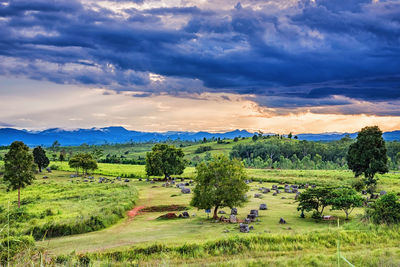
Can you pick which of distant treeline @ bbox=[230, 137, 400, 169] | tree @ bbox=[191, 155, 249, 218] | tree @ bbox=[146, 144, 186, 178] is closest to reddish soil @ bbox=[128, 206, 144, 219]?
tree @ bbox=[191, 155, 249, 218]

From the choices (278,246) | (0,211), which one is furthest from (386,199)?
(0,211)

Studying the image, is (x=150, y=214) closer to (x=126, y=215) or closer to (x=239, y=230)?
(x=126, y=215)

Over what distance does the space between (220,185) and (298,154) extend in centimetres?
13158

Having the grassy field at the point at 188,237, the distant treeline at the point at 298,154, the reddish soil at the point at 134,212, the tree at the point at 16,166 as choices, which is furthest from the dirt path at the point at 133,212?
the distant treeline at the point at 298,154

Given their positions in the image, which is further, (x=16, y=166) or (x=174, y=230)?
(x=16, y=166)

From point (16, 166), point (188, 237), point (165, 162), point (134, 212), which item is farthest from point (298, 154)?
point (188, 237)

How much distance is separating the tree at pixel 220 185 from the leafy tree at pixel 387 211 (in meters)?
12.6

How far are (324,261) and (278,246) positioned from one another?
17.2 ft

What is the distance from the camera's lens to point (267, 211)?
1475 inches

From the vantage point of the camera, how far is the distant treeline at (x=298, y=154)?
128375 millimetres

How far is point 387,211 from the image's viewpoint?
25422mm

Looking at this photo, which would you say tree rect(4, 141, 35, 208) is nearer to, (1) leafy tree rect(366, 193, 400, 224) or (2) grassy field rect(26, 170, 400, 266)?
(2) grassy field rect(26, 170, 400, 266)

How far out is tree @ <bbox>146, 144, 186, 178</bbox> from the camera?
74713mm

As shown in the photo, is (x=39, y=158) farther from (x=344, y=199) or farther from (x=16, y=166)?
(x=344, y=199)
